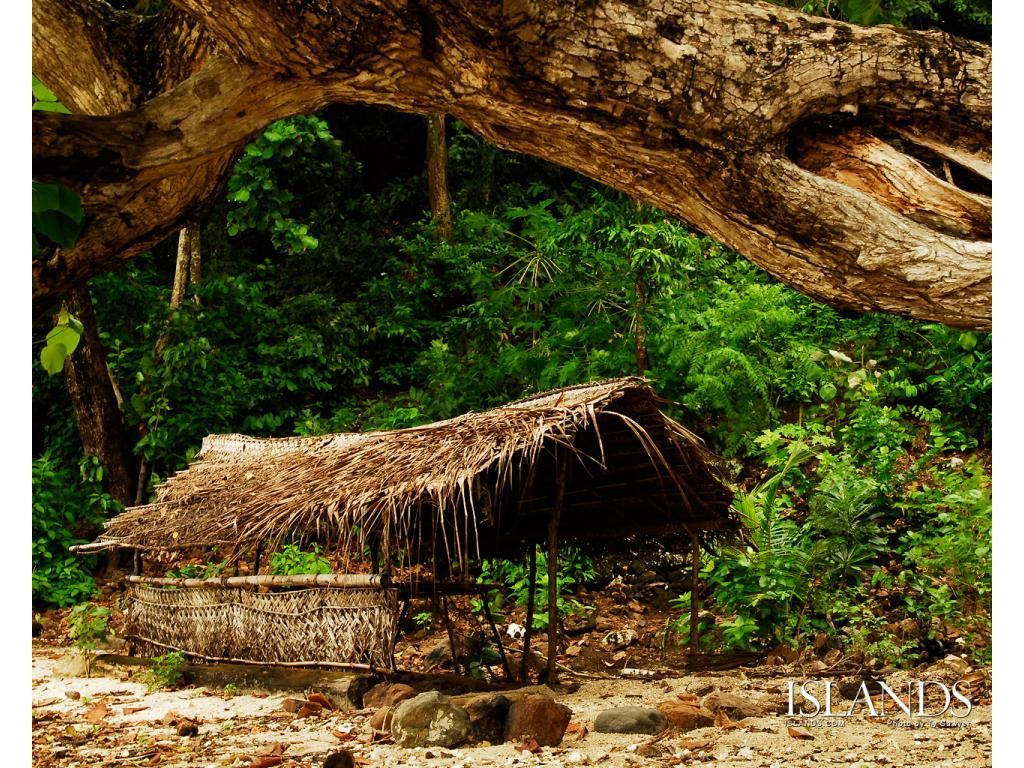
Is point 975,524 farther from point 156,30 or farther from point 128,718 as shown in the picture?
point 156,30

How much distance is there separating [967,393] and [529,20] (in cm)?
801

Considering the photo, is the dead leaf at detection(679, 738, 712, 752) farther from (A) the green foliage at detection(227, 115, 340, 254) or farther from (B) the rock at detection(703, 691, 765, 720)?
(A) the green foliage at detection(227, 115, 340, 254)

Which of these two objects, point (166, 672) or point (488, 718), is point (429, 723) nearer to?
point (488, 718)

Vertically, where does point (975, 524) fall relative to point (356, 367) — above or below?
below

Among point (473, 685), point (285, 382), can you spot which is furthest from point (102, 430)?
point (473, 685)

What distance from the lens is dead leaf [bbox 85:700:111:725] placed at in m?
5.63

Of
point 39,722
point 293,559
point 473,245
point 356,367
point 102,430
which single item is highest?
point 473,245

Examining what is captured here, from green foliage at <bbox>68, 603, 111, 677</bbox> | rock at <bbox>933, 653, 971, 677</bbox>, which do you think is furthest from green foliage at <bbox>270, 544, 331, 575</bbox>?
rock at <bbox>933, 653, 971, 677</bbox>

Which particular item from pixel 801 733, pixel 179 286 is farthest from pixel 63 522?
pixel 801 733

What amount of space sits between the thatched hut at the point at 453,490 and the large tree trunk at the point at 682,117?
88.6 inches

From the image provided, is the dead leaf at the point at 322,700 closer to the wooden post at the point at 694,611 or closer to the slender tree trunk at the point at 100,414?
the wooden post at the point at 694,611

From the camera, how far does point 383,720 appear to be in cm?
518

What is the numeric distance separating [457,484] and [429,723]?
1.26 metres

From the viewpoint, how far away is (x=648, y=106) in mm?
2650
